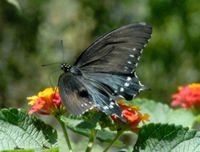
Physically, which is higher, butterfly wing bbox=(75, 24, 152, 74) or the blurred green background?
the blurred green background

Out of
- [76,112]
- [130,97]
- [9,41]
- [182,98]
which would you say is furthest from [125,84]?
[9,41]

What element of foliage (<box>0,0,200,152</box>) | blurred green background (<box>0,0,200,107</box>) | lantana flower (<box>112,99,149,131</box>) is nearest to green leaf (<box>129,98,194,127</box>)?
lantana flower (<box>112,99,149,131</box>)

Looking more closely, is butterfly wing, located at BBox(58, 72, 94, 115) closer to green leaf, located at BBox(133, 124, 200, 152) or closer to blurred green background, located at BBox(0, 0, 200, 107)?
green leaf, located at BBox(133, 124, 200, 152)

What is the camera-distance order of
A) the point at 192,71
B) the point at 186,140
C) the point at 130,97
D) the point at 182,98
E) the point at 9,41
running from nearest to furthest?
the point at 186,140, the point at 130,97, the point at 182,98, the point at 9,41, the point at 192,71

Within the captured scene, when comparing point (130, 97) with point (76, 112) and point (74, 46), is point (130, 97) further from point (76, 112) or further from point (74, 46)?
point (74, 46)

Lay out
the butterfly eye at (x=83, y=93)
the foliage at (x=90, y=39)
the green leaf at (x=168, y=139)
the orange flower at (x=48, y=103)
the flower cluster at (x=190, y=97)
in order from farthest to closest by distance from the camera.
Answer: the foliage at (x=90, y=39), the flower cluster at (x=190, y=97), the butterfly eye at (x=83, y=93), the orange flower at (x=48, y=103), the green leaf at (x=168, y=139)

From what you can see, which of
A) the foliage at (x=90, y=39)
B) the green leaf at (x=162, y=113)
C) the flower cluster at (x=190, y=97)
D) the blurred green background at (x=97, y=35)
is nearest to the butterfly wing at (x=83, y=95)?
the green leaf at (x=162, y=113)

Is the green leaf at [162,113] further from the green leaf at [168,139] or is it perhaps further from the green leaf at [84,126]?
the green leaf at [168,139]
